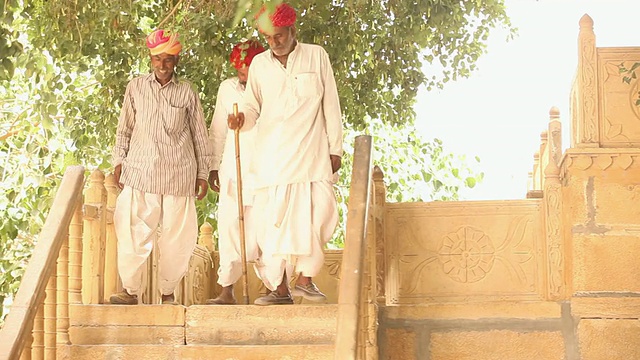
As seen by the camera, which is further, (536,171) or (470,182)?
(470,182)

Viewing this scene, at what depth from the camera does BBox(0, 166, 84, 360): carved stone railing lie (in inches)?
219

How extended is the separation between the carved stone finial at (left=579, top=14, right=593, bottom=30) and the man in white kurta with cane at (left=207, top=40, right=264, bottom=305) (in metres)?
2.21

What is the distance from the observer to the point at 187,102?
284 inches

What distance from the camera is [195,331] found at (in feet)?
20.8

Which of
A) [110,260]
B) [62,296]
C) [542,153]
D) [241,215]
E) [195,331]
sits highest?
[542,153]

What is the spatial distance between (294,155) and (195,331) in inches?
47.4

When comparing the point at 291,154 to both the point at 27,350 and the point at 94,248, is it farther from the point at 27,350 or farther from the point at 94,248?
the point at 27,350

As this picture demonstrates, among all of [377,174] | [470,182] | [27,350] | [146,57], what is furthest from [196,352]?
[470,182]

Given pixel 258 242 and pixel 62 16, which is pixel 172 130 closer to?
pixel 258 242

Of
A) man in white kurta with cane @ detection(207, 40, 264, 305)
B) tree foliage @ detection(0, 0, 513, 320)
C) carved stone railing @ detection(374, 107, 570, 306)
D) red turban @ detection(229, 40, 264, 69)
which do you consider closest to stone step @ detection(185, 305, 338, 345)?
man in white kurta with cane @ detection(207, 40, 264, 305)

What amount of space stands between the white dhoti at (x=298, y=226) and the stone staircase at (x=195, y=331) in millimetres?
322

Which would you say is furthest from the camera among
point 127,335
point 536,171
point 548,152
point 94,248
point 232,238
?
point 536,171

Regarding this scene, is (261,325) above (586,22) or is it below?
below

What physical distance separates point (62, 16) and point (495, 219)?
146 inches
